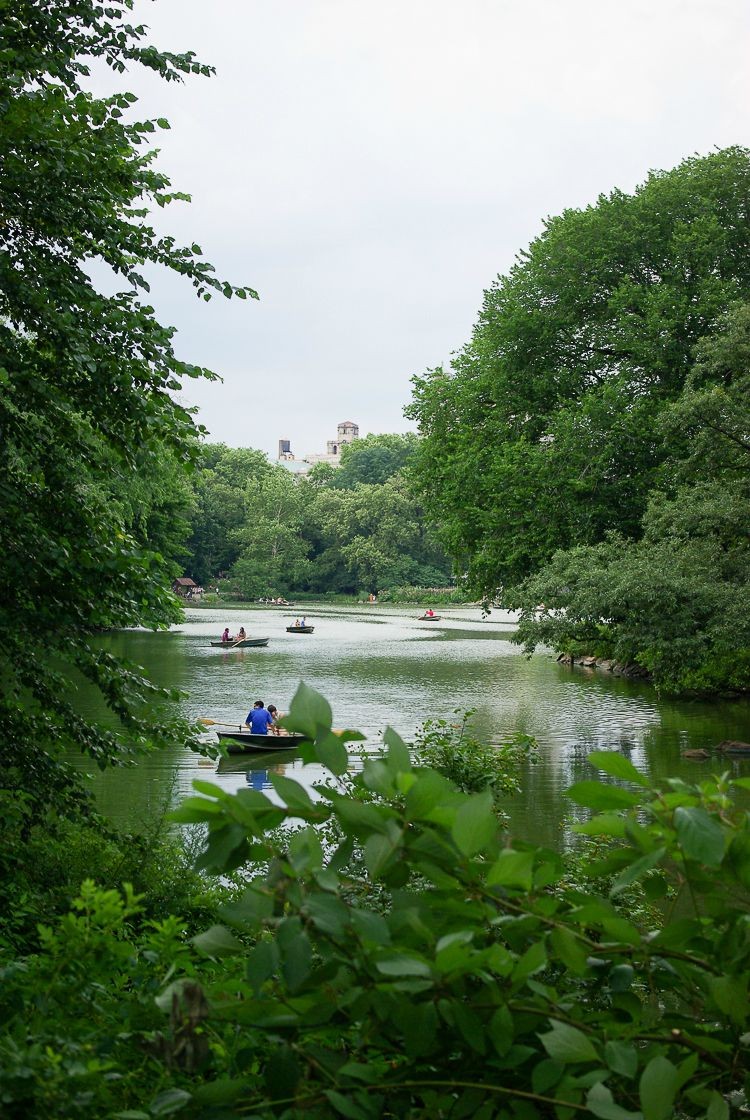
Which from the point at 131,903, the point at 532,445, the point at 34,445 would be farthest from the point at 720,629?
the point at 131,903

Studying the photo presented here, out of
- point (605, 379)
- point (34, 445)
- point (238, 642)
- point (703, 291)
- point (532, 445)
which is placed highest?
point (703, 291)

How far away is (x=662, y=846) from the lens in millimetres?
1634

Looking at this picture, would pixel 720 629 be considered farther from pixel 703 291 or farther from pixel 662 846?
pixel 662 846

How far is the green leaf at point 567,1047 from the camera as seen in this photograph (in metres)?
1.51

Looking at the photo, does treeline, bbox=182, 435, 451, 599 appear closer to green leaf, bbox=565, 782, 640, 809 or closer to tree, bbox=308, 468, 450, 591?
tree, bbox=308, 468, 450, 591

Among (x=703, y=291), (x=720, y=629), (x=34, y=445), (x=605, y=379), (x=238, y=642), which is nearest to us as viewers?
(x=34, y=445)

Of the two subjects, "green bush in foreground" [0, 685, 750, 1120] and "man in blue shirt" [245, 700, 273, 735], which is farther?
"man in blue shirt" [245, 700, 273, 735]

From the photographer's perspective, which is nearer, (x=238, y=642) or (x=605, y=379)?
(x=605, y=379)

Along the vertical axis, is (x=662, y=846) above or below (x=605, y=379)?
below

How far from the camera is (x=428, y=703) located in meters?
27.9

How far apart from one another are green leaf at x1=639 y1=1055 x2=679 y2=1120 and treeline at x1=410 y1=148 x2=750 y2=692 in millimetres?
19019

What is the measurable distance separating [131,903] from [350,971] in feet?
2.01

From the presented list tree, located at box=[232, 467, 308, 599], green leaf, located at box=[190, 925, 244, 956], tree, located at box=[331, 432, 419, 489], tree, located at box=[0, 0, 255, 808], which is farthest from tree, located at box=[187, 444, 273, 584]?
green leaf, located at box=[190, 925, 244, 956]

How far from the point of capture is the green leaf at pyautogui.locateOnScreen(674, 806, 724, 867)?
1524 mm
